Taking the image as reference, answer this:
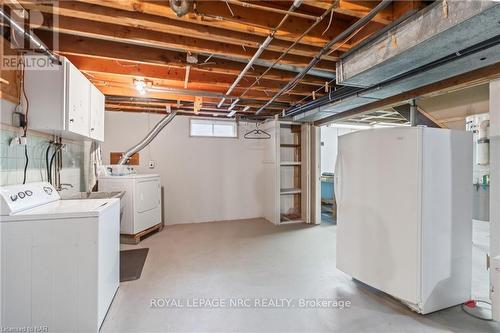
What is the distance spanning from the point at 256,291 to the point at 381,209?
4.73 ft

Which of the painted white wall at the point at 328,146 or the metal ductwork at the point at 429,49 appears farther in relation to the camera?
the painted white wall at the point at 328,146

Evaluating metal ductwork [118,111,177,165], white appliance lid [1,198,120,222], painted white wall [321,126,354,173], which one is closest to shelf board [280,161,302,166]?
metal ductwork [118,111,177,165]

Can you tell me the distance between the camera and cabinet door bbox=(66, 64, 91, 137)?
213 centimetres

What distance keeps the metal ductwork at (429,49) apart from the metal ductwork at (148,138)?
342cm

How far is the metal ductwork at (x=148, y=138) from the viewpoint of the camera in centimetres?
437

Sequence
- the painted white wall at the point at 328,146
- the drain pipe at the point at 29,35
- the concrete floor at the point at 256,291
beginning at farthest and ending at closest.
Result: the painted white wall at the point at 328,146 → the concrete floor at the point at 256,291 → the drain pipe at the point at 29,35

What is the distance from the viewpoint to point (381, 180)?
2121mm

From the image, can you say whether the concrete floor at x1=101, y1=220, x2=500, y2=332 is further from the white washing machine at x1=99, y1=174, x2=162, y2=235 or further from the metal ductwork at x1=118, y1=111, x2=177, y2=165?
the metal ductwork at x1=118, y1=111, x2=177, y2=165

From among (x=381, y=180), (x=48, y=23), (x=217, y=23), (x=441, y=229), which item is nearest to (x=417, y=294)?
(x=441, y=229)

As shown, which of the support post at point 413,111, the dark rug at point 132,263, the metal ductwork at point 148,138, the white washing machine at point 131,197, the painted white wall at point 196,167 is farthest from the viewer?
the painted white wall at point 196,167

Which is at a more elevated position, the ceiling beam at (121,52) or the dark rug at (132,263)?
the ceiling beam at (121,52)

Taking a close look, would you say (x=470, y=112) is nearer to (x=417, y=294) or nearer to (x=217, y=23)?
(x=417, y=294)

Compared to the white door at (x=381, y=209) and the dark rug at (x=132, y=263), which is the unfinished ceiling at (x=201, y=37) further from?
the dark rug at (x=132, y=263)

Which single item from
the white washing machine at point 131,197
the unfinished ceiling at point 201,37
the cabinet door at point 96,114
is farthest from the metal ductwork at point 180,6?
the white washing machine at point 131,197
